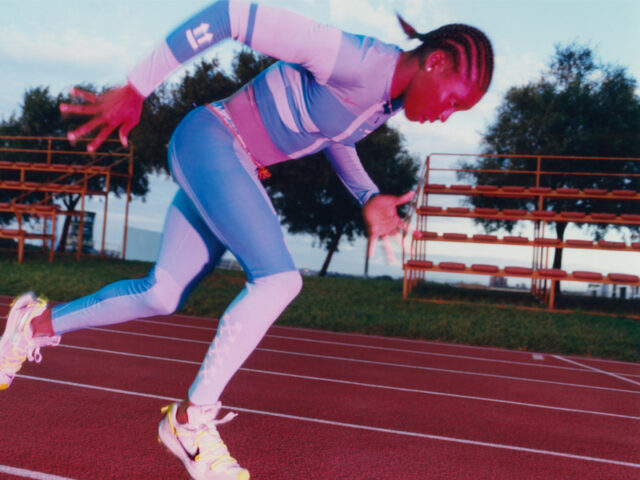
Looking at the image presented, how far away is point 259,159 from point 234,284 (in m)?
10.3

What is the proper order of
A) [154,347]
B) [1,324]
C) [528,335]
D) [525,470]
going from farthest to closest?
1. [528,335]
2. [1,324]
3. [154,347]
4. [525,470]

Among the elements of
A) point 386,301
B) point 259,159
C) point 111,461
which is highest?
point 259,159

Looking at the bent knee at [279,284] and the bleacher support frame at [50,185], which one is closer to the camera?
the bent knee at [279,284]

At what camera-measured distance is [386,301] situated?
1103 centimetres

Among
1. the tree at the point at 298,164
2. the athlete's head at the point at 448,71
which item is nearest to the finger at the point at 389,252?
the athlete's head at the point at 448,71

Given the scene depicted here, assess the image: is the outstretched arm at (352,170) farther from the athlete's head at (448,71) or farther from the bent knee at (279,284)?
the bent knee at (279,284)

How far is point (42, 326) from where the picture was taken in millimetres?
2188

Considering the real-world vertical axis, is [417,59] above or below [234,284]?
above

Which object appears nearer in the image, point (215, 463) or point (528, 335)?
point (215, 463)

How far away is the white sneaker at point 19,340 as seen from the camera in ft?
7.33

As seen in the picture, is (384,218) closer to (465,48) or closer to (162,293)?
(465,48)

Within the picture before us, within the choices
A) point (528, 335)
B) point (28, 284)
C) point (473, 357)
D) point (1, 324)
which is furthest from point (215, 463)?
point (28, 284)

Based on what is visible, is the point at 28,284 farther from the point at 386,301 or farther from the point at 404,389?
the point at 404,389

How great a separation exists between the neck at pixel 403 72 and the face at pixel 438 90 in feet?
0.05
